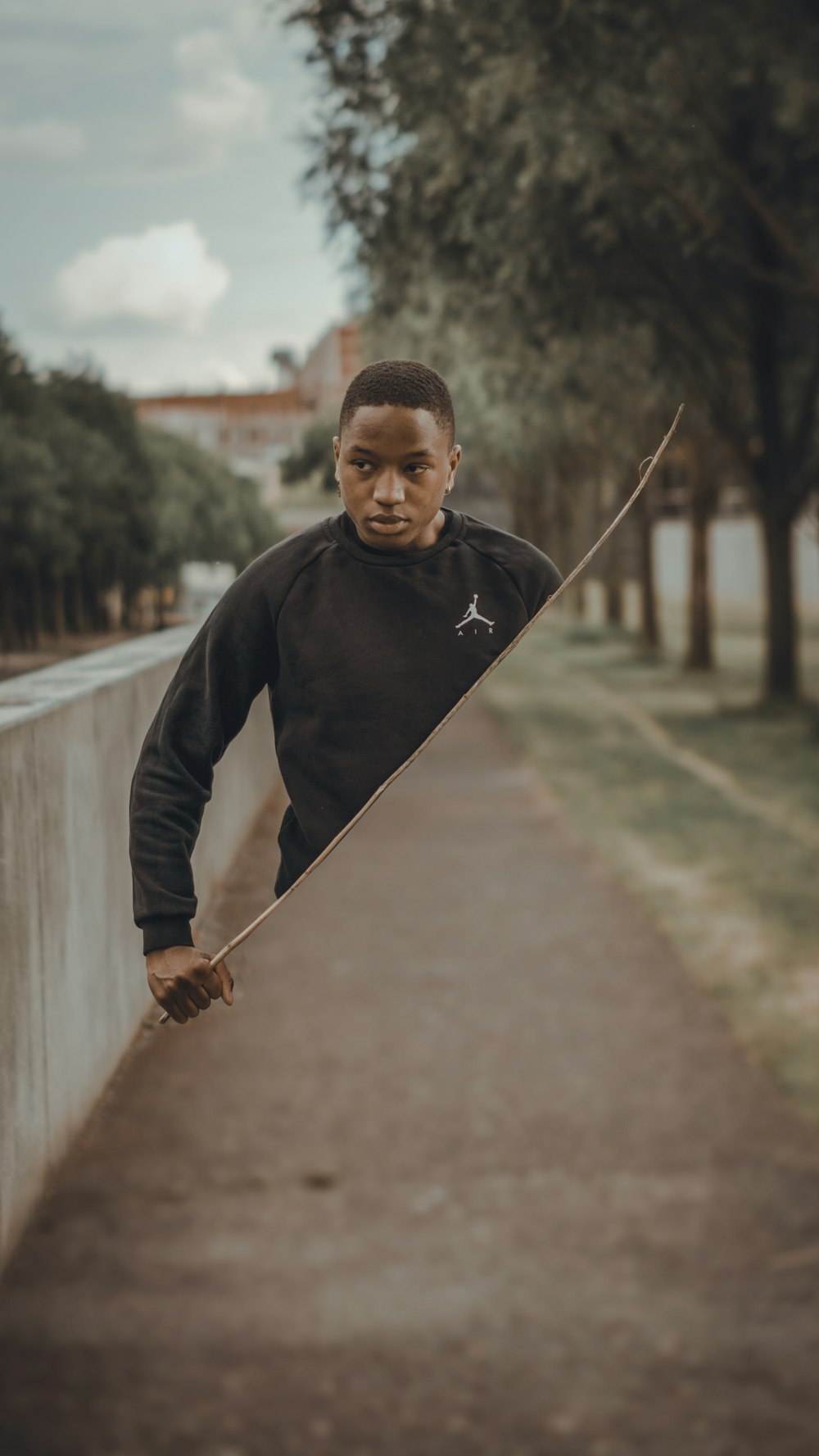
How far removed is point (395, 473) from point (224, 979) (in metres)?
0.39

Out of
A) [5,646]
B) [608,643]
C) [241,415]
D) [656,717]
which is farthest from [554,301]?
[656,717]

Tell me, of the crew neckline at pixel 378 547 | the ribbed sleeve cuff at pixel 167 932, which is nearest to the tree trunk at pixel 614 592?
the crew neckline at pixel 378 547

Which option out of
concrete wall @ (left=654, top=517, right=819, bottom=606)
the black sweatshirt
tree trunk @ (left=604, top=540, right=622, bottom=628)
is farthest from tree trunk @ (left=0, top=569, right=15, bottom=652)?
concrete wall @ (left=654, top=517, right=819, bottom=606)

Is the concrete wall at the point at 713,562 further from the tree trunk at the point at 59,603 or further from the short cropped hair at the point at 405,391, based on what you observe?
the short cropped hair at the point at 405,391

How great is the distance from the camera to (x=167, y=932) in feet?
3.95

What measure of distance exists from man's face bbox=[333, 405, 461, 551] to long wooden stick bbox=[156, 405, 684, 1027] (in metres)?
0.10

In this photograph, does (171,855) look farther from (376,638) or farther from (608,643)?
(608,643)

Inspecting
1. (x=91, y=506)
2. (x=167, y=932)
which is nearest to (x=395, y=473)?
(x=167, y=932)

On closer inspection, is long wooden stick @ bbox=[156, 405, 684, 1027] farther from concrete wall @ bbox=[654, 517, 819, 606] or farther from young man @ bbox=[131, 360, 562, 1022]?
concrete wall @ bbox=[654, 517, 819, 606]

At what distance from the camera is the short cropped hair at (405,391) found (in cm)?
118

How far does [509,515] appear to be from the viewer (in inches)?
66.2

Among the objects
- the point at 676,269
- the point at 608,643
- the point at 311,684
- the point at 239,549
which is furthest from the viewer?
the point at 608,643

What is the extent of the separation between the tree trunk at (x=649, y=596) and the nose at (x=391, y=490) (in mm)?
2467

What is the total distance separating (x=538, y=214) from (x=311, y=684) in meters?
1.74
